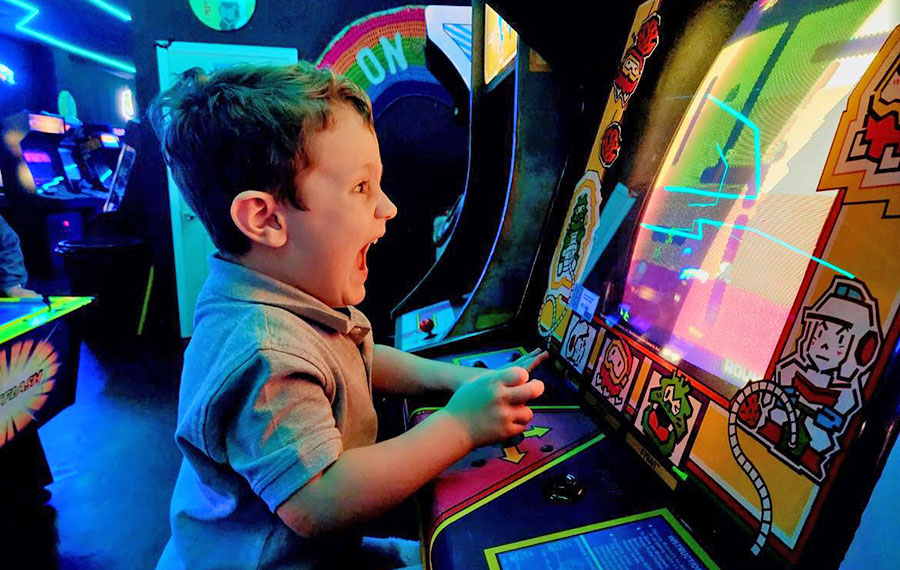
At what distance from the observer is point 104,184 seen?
724 centimetres

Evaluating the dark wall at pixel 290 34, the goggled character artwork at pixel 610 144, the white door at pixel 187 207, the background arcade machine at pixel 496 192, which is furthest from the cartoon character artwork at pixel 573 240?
the white door at pixel 187 207

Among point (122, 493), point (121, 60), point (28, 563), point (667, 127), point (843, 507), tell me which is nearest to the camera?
point (843, 507)

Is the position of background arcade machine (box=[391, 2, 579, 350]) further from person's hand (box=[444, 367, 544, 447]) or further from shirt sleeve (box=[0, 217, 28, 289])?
shirt sleeve (box=[0, 217, 28, 289])

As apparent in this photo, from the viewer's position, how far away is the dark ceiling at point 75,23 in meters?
6.30

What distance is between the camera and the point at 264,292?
66 cm

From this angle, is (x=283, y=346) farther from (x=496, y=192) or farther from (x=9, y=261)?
(x=9, y=261)

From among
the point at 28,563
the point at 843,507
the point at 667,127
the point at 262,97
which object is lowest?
the point at 28,563

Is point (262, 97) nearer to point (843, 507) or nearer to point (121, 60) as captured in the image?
point (843, 507)

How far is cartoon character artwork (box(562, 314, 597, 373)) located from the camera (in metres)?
0.75

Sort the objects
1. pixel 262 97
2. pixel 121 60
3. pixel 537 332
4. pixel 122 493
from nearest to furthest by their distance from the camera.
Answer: pixel 262 97 < pixel 537 332 < pixel 122 493 < pixel 121 60

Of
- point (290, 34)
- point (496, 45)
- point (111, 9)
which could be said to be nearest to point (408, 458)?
point (496, 45)

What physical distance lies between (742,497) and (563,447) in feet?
0.71

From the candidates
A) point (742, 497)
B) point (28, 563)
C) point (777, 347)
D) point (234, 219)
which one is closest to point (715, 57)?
point (777, 347)

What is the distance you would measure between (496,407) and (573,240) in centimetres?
39
